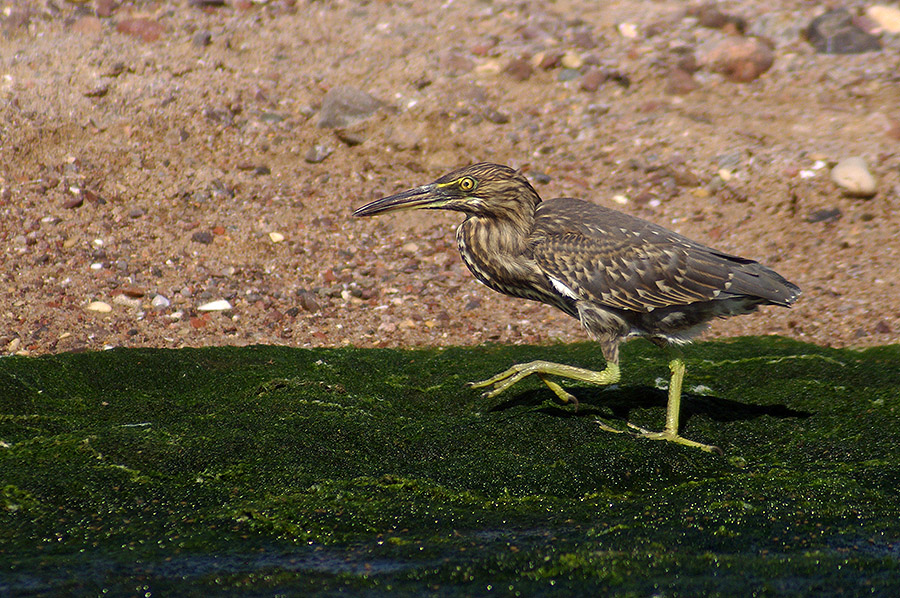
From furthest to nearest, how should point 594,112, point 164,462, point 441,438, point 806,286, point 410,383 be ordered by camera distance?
point 594,112 < point 806,286 < point 410,383 < point 441,438 < point 164,462

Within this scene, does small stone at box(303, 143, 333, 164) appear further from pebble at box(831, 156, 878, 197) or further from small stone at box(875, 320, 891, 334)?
small stone at box(875, 320, 891, 334)

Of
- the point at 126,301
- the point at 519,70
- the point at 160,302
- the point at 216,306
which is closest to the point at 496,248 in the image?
the point at 216,306

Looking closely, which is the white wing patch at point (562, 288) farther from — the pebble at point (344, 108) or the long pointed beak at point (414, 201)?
the pebble at point (344, 108)

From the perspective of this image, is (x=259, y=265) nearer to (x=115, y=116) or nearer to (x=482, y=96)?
(x=115, y=116)

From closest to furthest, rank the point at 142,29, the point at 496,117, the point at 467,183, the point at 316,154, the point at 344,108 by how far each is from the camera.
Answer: the point at 467,183 → the point at 316,154 → the point at 344,108 → the point at 496,117 → the point at 142,29

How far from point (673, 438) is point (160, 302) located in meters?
4.59

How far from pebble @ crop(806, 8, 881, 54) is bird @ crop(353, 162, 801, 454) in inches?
273

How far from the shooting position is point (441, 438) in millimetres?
5133

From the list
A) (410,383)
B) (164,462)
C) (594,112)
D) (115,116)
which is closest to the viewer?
(164,462)

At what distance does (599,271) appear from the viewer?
5.33 meters

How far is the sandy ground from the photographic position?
764 cm

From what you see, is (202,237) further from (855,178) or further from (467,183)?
(855,178)

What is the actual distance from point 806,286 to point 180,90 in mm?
7106

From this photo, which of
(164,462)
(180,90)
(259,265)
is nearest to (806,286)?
(259,265)
